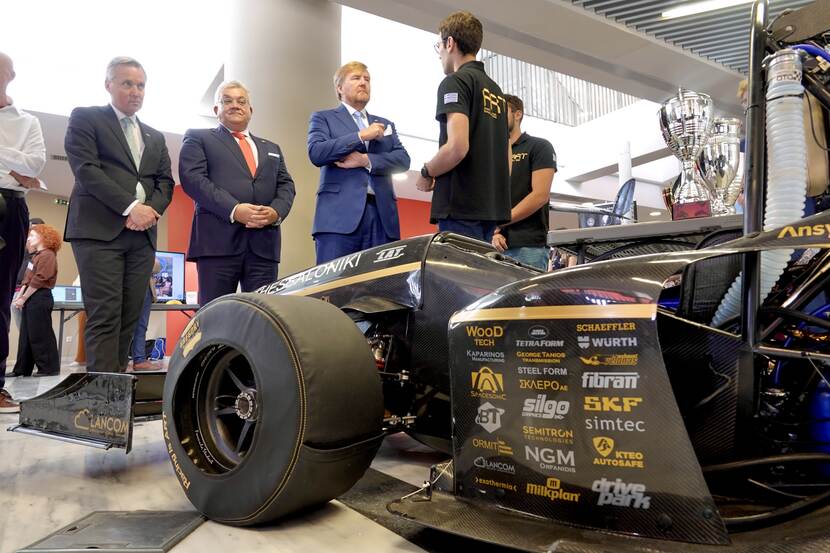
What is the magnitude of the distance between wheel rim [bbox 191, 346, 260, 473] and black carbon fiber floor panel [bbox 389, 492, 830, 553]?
0.51 metres

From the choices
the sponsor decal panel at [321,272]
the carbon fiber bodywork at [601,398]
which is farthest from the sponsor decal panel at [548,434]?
the sponsor decal panel at [321,272]

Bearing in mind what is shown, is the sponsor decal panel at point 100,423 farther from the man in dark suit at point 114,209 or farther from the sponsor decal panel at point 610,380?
the sponsor decal panel at point 610,380

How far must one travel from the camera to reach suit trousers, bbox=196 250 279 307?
2.98 meters

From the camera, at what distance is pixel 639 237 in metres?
2.19

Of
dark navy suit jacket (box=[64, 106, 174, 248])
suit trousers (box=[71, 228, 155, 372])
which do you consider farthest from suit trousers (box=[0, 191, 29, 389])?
suit trousers (box=[71, 228, 155, 372])

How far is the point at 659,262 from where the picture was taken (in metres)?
1.17

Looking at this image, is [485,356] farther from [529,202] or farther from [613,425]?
[529,202]

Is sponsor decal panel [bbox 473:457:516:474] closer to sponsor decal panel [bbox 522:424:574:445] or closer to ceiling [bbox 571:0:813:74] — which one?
sponsor decal panel [bbox 522:424:574:445]

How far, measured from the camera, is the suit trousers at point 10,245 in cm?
317

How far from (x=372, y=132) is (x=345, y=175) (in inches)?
9.6

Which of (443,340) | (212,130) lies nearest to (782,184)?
(443,340)

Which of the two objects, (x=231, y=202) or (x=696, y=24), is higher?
(x=696, y=24)

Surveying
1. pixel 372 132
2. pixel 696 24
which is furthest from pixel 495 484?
pixel 696 24

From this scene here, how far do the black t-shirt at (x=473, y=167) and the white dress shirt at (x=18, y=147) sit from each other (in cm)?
212
